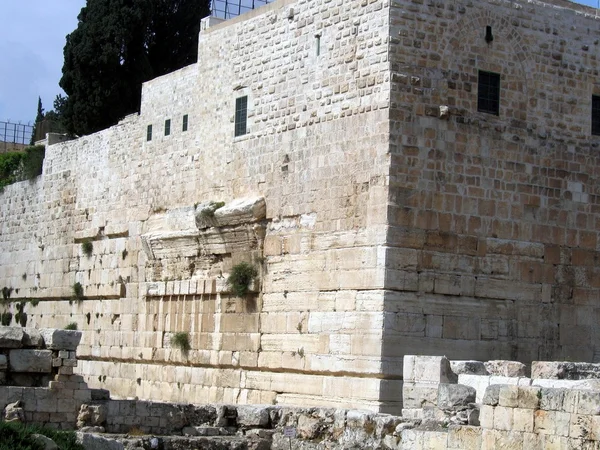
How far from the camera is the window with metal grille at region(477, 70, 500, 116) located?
50.8 feet

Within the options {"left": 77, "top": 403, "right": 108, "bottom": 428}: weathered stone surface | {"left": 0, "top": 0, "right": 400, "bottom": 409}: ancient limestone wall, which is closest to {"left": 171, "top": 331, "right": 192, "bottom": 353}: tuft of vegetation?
{"left": 0, "top": 0, "right": 400, "bottom": 409}: ancient limestone wall

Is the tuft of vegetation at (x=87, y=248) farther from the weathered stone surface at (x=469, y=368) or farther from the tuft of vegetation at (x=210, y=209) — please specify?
the weathered stone surface at (x=469, y=368)

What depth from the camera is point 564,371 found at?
1141 centimetres

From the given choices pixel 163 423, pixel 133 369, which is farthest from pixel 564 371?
pixel 133 369

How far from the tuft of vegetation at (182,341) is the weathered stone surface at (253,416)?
15.9 ft

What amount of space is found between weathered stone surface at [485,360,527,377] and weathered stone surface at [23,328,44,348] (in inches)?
185

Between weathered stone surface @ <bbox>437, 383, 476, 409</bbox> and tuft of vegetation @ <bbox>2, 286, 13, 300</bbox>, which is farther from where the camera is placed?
tuft of vegetation @ <bbox>2, 286, 13, 300</bbox>

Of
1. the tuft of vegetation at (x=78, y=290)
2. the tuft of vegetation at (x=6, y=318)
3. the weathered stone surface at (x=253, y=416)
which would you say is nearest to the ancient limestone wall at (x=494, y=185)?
the weathered stone surface at (x=253, y=416)

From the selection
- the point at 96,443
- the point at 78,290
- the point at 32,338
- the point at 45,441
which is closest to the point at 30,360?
the point at 32,338

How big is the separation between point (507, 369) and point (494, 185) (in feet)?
12.8

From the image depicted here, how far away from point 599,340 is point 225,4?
29.2 ft

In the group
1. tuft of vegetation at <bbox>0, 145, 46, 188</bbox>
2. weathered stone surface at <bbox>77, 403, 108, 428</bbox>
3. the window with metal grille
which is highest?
tuft of vegetation at <bbox>0, 145, 46, 188</bbox>

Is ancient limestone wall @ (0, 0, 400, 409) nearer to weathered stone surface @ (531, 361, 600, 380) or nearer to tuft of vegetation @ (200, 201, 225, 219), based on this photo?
tuft of vegetation @ (200, 201, 225, 219)

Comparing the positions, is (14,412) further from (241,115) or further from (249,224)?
(241,115)
